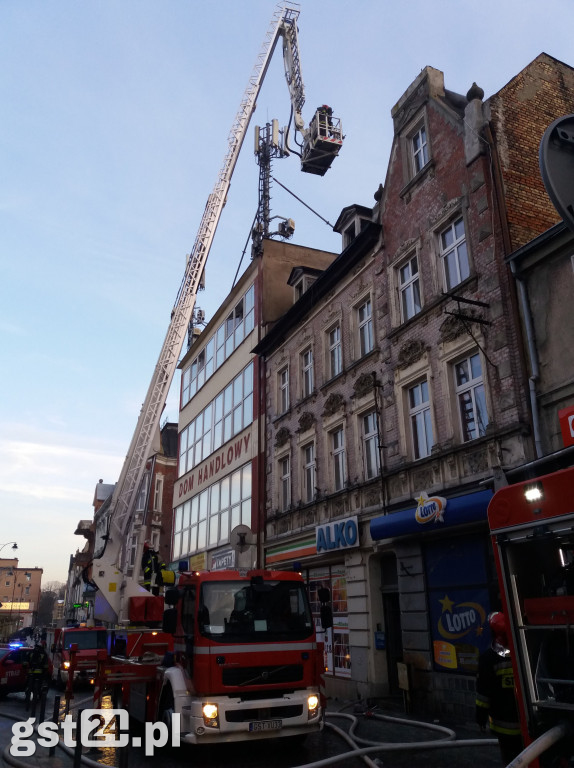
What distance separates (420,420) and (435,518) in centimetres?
291

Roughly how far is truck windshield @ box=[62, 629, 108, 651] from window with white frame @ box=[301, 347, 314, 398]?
958cm

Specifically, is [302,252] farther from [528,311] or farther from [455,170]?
[528,311]

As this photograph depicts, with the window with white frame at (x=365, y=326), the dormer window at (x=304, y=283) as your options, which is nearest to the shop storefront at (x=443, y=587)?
the window with white frame at (x=365, y=326)

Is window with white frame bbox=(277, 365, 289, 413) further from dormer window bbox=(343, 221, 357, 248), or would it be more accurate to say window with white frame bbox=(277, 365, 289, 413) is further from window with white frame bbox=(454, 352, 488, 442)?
window with white frame bbox=(454, 352, 488, 442)

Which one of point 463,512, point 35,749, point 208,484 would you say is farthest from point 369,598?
point 208,484

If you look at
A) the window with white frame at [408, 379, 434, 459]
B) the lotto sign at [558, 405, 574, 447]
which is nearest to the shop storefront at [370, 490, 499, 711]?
the window with white frame at [408, 379, 434, 459]

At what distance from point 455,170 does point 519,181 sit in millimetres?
1532

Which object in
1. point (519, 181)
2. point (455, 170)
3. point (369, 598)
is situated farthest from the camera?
point (369, 598)

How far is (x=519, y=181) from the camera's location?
512 inches

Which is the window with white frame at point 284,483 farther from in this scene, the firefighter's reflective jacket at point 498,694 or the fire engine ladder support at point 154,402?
the firefighter's reflective jacket at point 498,694

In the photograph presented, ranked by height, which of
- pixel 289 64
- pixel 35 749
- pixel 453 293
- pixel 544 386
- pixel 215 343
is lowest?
pixel 35 749

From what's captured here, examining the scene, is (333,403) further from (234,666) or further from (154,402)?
(234,666)

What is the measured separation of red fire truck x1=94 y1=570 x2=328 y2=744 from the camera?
8305 millimetres

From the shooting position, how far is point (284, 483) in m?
20.7
